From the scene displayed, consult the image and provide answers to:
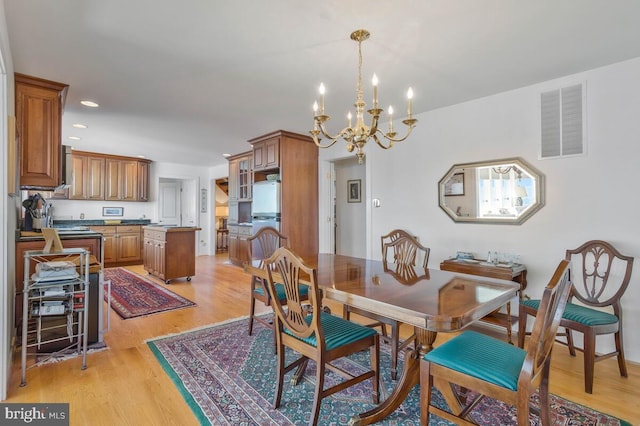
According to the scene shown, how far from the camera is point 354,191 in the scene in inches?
226

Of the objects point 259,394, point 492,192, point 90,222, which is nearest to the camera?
point 259,394

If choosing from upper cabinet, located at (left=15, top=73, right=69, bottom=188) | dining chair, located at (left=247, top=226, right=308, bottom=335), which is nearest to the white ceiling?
upper cabinet, located at (left=15, top=73, right=69, bottom=188)

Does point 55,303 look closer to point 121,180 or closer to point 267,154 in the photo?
point 267,154

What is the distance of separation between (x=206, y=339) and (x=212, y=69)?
230cm

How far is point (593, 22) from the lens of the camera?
6.54ft

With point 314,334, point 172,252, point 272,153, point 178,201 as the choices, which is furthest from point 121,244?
point 314,334

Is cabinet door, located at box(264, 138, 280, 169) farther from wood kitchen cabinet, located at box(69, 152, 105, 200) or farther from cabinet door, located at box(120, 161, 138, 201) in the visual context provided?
wood kitchen cabinet, located at box(69, 152, 105, 200)

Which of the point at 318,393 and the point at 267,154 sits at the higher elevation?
the point at 267,154

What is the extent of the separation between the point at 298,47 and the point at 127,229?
5.89m

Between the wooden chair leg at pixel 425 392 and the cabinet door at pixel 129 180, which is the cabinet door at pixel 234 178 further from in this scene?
the wooden chair leg at pixel 425 392

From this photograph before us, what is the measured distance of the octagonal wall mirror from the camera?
2959mm

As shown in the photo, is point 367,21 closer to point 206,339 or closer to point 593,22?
point 593,22

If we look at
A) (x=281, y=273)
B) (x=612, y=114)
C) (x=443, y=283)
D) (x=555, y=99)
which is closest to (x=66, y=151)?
(x=281, y=273)

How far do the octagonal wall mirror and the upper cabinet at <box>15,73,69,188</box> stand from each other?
3.86m
